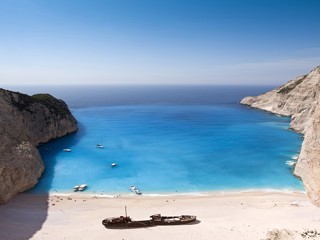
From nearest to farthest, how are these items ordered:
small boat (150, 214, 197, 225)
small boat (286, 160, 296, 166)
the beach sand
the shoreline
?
1. the beach sand
2. small boat (150, 214, 197, 225)
3. the shoreline
4. small boat (286, 160, 296, 166)

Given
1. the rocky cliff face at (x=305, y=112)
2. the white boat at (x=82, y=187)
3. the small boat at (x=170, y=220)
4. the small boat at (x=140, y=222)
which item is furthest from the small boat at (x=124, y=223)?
the rocky cliff face at (x=305, y=112)

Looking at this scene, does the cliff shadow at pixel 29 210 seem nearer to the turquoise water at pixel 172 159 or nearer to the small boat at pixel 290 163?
the turquoise water at pixel 172 159

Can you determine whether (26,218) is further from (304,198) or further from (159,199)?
(304,198)

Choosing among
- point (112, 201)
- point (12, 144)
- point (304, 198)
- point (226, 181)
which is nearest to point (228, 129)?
point (226, 181)

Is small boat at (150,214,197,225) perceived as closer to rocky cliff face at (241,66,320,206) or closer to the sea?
the sea

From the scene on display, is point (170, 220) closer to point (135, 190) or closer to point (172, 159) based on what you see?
point (135, 190)

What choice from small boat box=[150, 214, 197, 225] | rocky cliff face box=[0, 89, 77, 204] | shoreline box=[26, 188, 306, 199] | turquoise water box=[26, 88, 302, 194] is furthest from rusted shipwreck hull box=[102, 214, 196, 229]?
rocky cliff face box=[0, 89, 77, 204]
